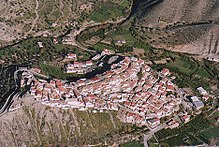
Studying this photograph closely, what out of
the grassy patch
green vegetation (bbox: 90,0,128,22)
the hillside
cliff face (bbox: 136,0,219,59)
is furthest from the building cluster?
green vegetation (bbox: 90,0,128,22)

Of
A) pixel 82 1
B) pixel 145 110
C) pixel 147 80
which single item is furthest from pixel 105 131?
pixel 82 1

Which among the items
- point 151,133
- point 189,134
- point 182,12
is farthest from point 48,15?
point 189,134

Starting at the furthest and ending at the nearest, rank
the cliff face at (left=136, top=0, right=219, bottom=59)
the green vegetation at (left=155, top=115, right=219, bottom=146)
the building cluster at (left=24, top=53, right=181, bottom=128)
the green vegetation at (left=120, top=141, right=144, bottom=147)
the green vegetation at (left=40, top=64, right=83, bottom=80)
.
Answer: the cliff face at (left=136, top=0, right=219, bottom=59), the green vegetation at (left=40, top=64, right=83, bottom=80), the building cluster at (left=24, top=53, right=181, bottom=128), the green vegetation at (left=155, top=115, right=219, bottom=146), the green vegetation at (left=120, top=141, right=144, bottom=147)

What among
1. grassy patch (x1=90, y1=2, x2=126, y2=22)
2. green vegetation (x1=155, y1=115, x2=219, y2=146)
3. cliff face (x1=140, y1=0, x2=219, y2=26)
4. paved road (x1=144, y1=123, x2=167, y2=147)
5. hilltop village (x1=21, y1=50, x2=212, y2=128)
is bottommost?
green vegetation (x1=155, y1=115, x2=219, y2=146)

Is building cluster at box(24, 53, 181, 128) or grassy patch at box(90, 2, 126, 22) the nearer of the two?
building cluster at box(24, 53, 181, 128)

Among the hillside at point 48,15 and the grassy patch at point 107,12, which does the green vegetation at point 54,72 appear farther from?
the grassy patch at point 107,12

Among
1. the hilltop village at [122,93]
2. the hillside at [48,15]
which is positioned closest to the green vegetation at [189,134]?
the hilltop village at [122,93]

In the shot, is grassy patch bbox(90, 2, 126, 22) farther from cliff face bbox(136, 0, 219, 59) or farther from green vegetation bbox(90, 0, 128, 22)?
cliff face bbox(136, 0, 219, 59)

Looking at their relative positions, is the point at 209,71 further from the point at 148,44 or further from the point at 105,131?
the point at 105,131
